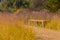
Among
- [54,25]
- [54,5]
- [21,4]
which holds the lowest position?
[21,4]

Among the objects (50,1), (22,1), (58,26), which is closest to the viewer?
(58,26)

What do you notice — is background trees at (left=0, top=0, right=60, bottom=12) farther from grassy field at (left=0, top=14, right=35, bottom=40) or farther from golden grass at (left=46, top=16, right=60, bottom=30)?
grassy field at (left=0, top=14, right=35, bottom=40)

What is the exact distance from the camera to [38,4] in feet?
101

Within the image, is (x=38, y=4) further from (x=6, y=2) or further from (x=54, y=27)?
(x=54, y=27)

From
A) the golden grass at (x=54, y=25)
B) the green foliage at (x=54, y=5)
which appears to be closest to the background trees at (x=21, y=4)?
the green foliage at (x=54, y=5)

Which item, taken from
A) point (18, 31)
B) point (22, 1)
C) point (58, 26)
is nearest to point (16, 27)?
point (18, 31)

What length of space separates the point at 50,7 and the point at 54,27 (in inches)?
359

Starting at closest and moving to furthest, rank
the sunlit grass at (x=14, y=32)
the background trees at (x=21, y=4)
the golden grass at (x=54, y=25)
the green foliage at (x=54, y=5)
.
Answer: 1. the sunlit grass at (x=14, y=32)
2. the golden grass at (x=54, y=25)
3. the green foliage at (x=54, y=5)
4. the background trees at (x=21, y=4)

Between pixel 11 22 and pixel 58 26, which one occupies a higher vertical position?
pixel 11 22

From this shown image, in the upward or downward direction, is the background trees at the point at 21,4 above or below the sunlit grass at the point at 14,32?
below

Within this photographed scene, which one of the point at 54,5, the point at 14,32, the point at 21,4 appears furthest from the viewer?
the point at 21,4

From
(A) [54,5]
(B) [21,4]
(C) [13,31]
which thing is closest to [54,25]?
(C) [13,31]

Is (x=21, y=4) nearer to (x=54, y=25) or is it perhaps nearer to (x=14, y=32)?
(x=54, y=25)

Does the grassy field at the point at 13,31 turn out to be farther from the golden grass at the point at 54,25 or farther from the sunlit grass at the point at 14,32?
the golden grass at the point at 54,25
